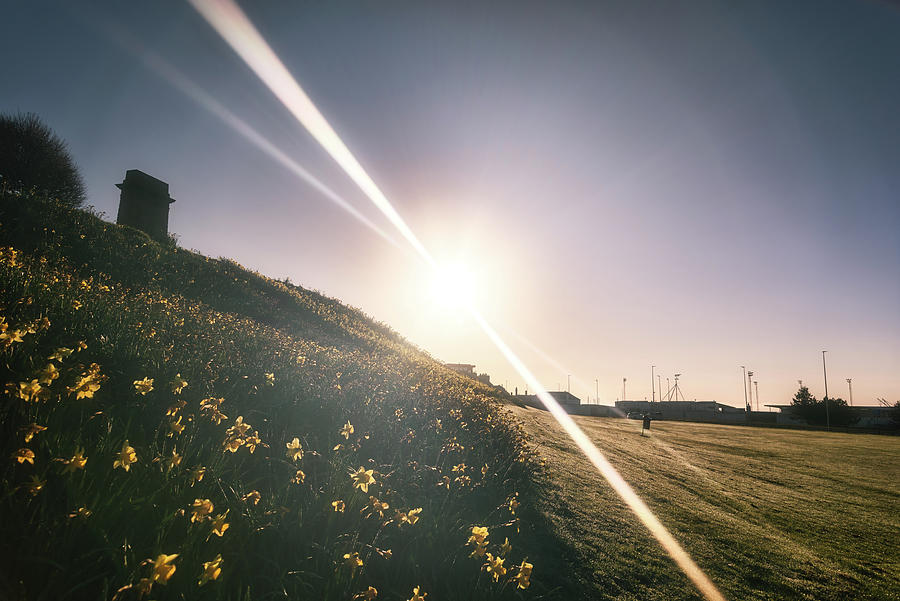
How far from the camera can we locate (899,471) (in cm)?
1395

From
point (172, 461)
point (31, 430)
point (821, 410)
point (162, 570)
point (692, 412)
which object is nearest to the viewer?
point (162, 570)

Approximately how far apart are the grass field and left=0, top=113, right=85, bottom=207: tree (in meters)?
29.0

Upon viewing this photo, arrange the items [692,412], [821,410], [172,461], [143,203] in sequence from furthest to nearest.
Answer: [692,412], [821,410], [143,203], [172,461]

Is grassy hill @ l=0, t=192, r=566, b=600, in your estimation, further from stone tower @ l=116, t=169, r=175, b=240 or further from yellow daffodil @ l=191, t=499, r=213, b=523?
stone tower @ l=116, t=169, r=175, b=240

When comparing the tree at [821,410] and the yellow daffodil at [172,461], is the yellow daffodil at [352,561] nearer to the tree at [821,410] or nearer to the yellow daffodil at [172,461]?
the yellow daffodil at [172,461]

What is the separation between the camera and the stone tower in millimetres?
16719

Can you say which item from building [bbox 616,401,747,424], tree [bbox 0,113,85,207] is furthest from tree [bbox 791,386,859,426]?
tree [bbox 0,113,85,207]

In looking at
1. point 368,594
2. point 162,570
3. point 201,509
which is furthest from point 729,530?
point 162,570

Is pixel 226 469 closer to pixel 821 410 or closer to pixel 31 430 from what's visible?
pixel 31 430

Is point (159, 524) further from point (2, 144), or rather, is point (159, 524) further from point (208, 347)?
point (2, 144)

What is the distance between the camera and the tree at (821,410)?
2042 inches

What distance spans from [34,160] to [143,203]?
13101 mm

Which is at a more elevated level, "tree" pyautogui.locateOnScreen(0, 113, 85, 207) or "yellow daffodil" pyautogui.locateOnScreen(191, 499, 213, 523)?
"tree" pyautogui.locateOnScreen(0, 113, 85, 207)

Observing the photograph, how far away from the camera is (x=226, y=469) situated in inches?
136
